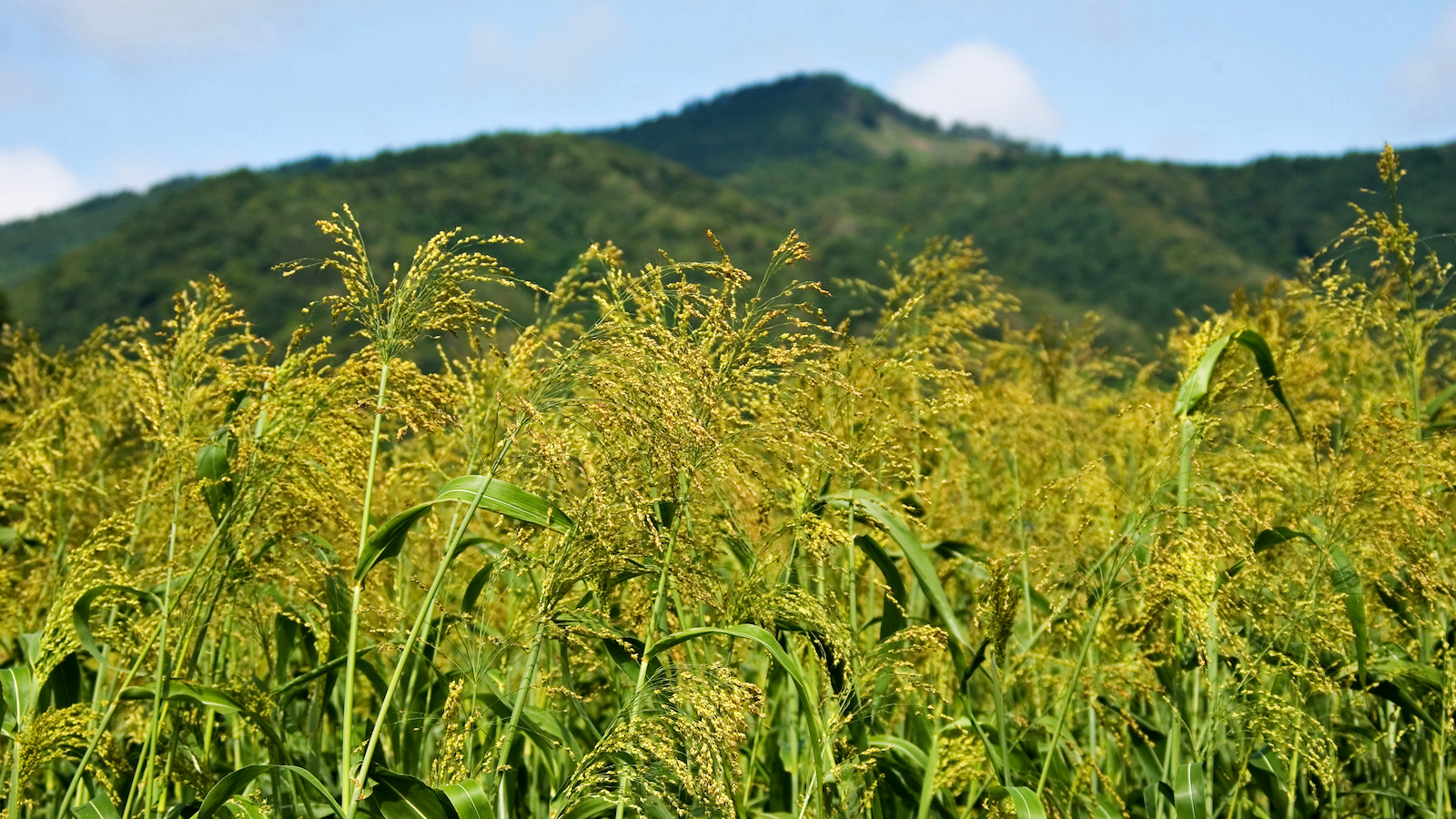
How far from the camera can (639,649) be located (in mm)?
3066

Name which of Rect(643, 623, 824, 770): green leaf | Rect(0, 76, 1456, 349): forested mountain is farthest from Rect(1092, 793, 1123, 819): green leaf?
Rect(0, 76, 1456, 349): forested mountain

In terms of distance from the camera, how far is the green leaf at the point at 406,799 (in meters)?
2.38

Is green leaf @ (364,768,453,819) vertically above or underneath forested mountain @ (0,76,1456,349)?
underneath

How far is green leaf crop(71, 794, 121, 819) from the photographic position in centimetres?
277

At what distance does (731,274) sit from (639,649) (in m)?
1.12

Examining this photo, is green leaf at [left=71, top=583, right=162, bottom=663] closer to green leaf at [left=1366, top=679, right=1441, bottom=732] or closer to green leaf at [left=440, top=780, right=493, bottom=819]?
green leaf at [left=440, top=780, right=493, bottom=819]

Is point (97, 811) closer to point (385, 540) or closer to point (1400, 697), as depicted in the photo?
point (385, 540)

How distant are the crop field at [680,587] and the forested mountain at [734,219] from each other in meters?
66.8

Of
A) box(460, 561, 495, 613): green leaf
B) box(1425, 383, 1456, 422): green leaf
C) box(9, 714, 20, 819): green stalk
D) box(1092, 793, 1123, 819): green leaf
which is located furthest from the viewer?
box(1425, 383, 1456, 422): green leaf

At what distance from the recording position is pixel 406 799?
2.41m

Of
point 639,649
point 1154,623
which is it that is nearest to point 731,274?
point 639,649

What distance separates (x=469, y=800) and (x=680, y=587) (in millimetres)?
669

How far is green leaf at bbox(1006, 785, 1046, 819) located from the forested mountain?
67.8 metres

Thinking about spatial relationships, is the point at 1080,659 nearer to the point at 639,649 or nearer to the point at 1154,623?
the point at 1154,623
